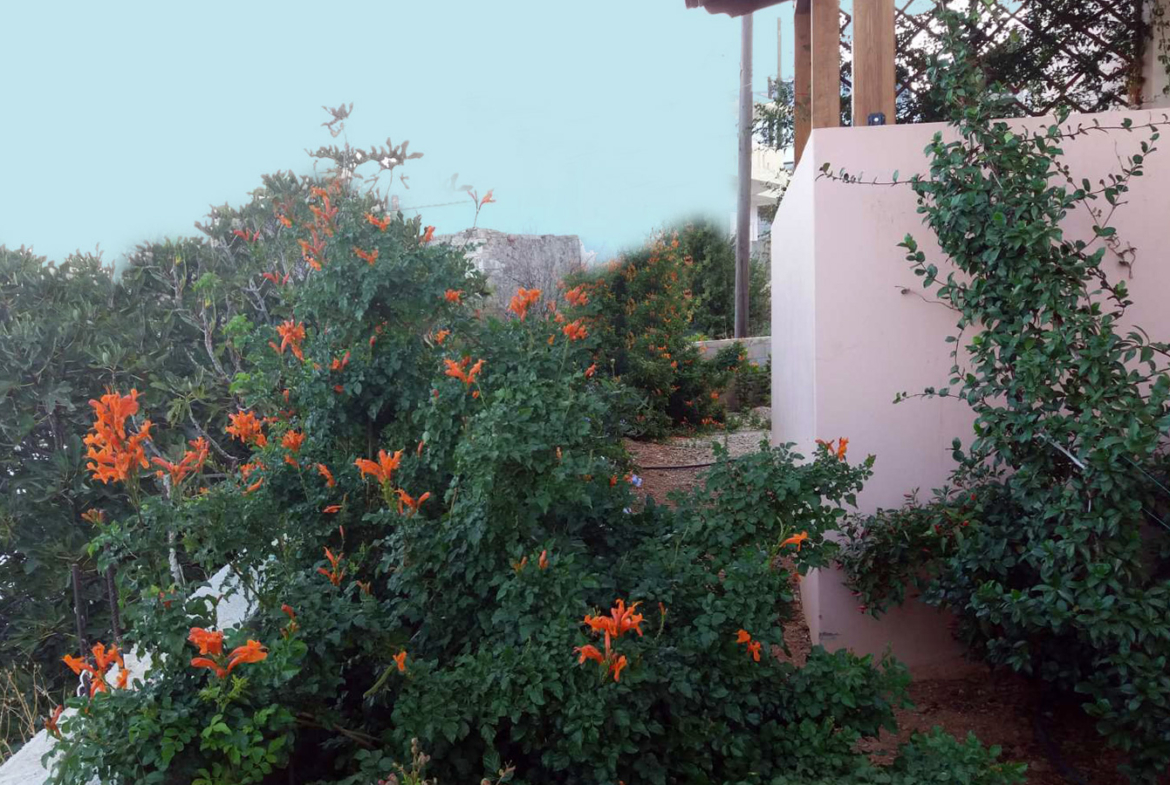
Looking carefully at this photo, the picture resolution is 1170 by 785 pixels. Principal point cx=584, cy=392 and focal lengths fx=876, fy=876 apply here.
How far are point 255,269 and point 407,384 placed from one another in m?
2.52

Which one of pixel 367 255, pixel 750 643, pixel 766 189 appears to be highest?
pixel 766 189

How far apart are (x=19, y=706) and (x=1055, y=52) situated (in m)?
5.56

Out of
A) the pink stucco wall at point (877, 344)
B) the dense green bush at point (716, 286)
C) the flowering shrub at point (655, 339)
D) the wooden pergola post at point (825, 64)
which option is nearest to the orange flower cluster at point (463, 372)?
the pink stucco wall at point (877, 344)

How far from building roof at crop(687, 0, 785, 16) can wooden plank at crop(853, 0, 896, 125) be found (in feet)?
3.30

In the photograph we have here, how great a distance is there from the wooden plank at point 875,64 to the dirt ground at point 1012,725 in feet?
5.18

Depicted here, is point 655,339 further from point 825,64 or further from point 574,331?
point 574,331

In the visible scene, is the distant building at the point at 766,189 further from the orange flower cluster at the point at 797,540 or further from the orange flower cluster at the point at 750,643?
→ the orange flower cluster at the point at 750,643

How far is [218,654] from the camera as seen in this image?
66.2 inches

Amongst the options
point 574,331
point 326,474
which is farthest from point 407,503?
point 574,331

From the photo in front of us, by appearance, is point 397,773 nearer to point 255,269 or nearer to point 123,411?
point 123,411

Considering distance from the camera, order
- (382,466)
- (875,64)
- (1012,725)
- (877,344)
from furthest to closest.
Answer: (875,64)
(877,344)
(1012,725)
(382,466)

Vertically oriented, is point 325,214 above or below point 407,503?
above

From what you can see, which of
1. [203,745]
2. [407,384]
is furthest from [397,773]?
[407,384]

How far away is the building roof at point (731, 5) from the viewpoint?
4242 millimetres
